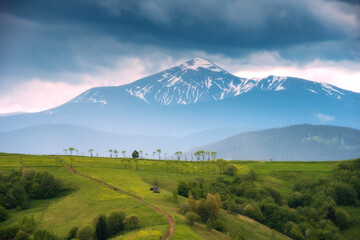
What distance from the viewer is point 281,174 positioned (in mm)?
191375

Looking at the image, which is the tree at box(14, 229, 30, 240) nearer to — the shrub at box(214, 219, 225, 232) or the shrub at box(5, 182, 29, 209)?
the shrub at box(5, 182, 29, 209)

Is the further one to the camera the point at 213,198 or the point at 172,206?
the point at 172,206

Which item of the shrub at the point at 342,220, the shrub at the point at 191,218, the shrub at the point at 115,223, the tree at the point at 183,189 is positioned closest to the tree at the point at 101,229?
the shrub at the point at 115,223

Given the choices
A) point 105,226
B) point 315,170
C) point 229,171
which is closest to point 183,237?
point 105,226

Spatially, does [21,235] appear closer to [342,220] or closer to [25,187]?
[25,187]

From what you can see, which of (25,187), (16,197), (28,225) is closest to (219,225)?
(28,225)

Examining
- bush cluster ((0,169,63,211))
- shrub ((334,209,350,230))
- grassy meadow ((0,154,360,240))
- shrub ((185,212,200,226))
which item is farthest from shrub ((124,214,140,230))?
shrub ((334,209,350,230))

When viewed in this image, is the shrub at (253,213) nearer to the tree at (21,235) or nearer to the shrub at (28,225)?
the shrub at (28,225)

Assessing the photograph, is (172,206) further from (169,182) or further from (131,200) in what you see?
(169,182)

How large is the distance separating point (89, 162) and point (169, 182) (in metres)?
70.6

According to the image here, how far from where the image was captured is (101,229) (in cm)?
8581

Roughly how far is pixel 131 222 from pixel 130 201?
2151 cm

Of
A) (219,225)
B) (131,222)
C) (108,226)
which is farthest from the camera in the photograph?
(219,225)

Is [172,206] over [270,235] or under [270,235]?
over
